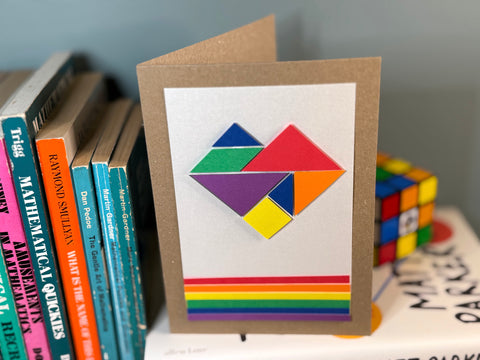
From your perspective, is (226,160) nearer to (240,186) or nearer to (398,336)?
(240,186)

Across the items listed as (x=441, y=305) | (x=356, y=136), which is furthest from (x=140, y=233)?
(x=441, y=305)

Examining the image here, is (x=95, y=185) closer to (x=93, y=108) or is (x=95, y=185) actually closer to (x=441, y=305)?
(x=93, y=108)

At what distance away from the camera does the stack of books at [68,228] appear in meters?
0.66

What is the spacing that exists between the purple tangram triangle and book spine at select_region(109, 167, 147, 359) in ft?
0.31

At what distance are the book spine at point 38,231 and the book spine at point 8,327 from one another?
1.5 inches

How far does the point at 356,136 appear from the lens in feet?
2.06

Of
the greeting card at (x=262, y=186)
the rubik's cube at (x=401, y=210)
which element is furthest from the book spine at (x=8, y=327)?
the rubik's cube at (x=401, y=210)

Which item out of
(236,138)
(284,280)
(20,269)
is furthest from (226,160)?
(20,269)

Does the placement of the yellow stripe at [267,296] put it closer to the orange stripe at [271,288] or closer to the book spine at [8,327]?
the orange stripe at [271,288]

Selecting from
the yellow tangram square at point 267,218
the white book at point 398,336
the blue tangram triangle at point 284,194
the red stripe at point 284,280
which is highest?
the blue tangram triangle at point 284,194

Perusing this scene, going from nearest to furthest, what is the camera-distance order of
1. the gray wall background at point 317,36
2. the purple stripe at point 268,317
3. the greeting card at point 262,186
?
the greeting card at point 262,186 < the purple stripe at point 268,317 < the gray wall background at point 317,36

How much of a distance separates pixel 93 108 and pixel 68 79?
3.0 inches

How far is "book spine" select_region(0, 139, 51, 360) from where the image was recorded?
26.1 inches

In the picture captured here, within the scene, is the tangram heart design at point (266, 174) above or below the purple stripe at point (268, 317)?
above
